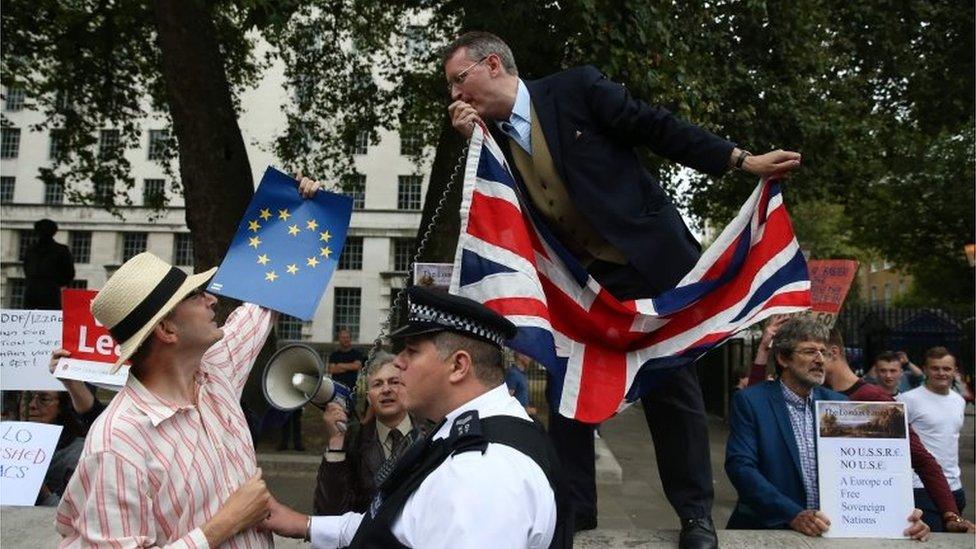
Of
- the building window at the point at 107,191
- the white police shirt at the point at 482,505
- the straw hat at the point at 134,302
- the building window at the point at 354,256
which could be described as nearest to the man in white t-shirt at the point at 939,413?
the white police shirt at the point at 482,505

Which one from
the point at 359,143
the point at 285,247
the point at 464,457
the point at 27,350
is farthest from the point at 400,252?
the point at 464,457

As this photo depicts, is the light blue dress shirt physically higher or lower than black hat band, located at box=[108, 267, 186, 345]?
higher

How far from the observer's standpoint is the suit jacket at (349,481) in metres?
3.46

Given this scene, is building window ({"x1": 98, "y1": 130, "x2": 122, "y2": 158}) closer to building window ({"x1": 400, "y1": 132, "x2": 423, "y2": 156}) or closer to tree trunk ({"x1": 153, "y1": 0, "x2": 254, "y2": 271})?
building window ({"x1": 400, "y1": 132, "x2": 423, "y2": 156})

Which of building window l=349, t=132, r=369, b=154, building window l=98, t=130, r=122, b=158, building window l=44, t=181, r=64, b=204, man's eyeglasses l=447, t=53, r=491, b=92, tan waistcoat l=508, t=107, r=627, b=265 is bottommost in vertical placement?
tan waistcoat l=508, t=107, r=627, b=265

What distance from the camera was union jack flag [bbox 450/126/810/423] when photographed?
10.0 feet

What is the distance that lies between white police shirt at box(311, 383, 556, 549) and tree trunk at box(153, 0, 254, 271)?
323 inches

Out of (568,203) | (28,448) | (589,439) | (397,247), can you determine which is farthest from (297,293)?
(397,247)

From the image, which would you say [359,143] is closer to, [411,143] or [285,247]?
[411,143]

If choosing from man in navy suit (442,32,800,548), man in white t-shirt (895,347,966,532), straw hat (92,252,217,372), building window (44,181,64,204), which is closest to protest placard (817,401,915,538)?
man in navy suit (442,32,800,548)

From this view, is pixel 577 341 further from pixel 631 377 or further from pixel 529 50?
pixel 529 50

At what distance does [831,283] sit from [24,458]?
6.45 m

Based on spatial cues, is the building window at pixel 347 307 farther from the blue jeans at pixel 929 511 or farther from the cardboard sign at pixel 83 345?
the blue jeans at pixel 929 511

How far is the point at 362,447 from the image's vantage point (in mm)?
3738
